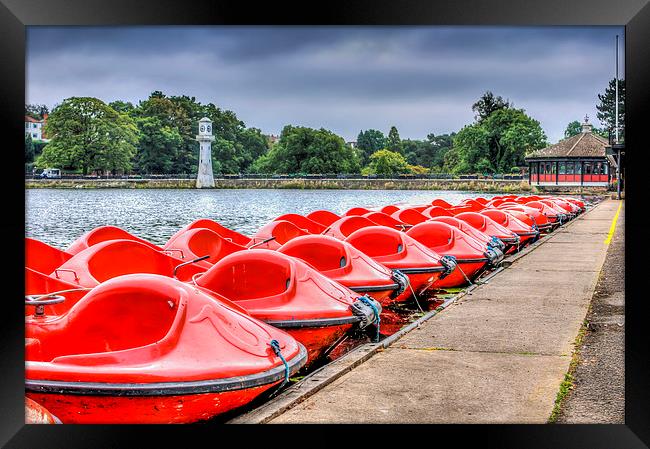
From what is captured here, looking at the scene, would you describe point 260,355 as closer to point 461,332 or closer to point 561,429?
point 561,429

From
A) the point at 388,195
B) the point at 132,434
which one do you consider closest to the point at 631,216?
the point at 132,434

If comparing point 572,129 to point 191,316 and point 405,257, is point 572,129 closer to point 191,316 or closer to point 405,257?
point 405,257

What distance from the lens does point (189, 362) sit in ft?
14.3

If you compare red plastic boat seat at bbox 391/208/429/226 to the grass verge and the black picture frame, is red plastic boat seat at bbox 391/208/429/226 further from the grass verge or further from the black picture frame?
the black picture frame

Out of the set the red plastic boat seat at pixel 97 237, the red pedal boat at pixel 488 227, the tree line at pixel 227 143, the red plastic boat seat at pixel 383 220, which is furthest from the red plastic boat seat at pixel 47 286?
the red pedal boat at pixel 488 227

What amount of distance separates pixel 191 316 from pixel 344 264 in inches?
151

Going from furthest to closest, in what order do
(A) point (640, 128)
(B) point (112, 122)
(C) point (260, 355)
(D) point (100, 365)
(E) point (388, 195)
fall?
(E) point (388, 195), (B) point (112, 122), (C) point (260, 355), (D) point (100, 365), (A) point (640, 128)

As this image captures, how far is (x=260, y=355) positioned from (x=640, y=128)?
8.21ft

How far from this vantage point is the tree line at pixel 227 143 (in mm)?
10789

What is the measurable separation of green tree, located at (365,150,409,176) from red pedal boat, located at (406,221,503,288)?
17.6 meters

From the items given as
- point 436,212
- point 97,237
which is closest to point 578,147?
point 436,212

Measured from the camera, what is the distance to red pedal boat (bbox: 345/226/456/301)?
31.8 ft

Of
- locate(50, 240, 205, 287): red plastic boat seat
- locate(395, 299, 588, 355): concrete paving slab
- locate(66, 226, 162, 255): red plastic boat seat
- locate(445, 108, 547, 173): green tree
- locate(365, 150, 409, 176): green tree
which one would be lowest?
locate(395, 299, 588, 355): concrete paving slab

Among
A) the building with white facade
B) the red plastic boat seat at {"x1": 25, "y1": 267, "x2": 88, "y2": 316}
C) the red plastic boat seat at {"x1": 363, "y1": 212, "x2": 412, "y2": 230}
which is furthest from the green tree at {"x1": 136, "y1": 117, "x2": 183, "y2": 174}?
the red plastic boat seat at {"x1": 25, "y1": 267, "x2": 88, "y2": 316}
